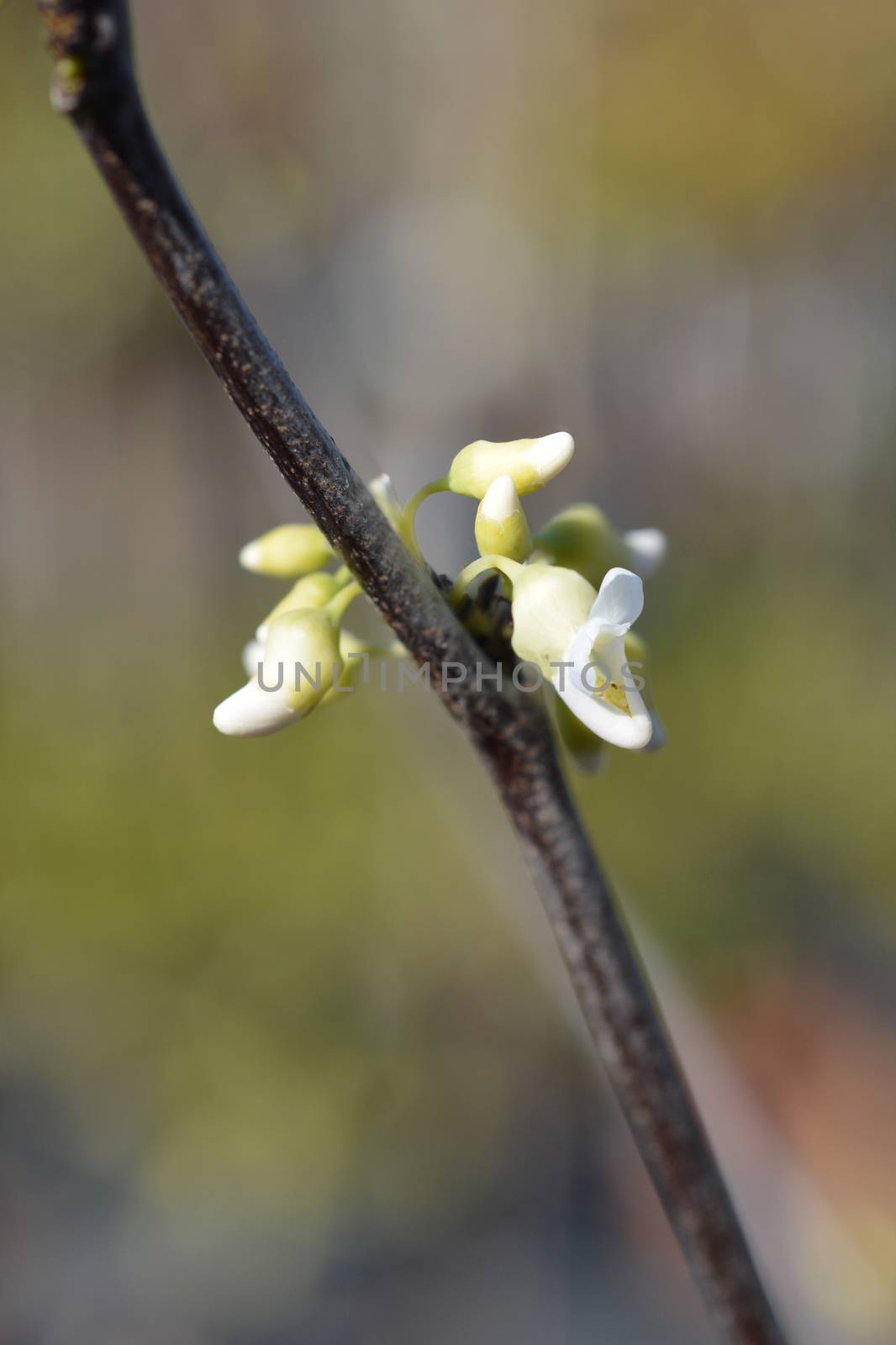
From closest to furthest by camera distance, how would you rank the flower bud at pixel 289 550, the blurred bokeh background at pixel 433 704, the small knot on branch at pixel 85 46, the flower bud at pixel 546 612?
the small knot on branch at pixel 85 46 < the flower bud at pixel 546 612 < the flower bud at pixel 289 550 < the blurred bokeh background at pixel 433 704

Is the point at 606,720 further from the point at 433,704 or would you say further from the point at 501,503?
the point at 433,704

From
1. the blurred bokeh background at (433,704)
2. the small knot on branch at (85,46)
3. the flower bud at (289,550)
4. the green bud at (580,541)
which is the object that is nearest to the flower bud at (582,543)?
the green bud at (580,541)

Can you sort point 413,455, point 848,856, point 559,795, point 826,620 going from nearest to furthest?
point 559,795 → point 413,455 → point 848,856 → point 826,620

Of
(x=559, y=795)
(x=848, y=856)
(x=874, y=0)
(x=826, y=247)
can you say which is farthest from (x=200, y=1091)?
(x=874, y=0)

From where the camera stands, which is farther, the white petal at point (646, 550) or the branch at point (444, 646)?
the white petal at point (646, 550)

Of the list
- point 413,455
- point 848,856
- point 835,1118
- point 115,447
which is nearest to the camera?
point 413,455

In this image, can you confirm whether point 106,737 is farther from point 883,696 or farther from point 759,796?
point 883,696

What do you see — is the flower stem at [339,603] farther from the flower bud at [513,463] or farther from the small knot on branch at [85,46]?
the small knot on branch at [85,46]
